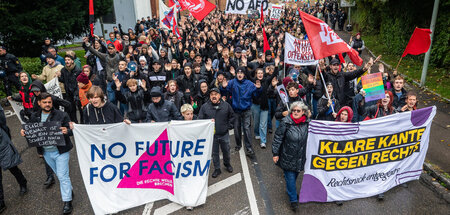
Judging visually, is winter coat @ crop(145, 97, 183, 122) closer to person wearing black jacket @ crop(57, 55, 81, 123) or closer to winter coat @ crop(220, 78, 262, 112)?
winter coat @ crop(220, 78, 262, 112)

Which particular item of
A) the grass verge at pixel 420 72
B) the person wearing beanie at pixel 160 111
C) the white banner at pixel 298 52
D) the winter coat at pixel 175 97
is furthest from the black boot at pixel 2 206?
the grass verge at pixel 420 72

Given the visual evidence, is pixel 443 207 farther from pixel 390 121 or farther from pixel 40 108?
pixel 40 108

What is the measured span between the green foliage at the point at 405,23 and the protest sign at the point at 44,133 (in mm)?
12564

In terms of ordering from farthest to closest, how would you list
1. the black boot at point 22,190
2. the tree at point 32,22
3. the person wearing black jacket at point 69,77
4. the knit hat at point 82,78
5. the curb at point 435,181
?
the tree at point 32,22
the person wearing black jacket at point 69,77
the knit hat at point 82,78
the black boot at point 22,190
the curb at point 435,181

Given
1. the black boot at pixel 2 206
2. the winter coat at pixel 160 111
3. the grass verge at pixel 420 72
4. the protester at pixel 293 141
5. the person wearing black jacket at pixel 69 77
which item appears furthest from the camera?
the grass verge at pixel 420 72

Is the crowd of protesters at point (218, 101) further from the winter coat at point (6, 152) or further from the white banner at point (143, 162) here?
the white banner at point (143, 162)

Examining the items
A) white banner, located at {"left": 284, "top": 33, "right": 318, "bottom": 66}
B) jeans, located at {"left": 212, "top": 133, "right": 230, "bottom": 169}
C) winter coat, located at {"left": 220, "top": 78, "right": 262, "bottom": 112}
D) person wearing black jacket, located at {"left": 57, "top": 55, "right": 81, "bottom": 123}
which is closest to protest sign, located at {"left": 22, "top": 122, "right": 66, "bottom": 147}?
jeans, located at {"left": 212, "top": 133, "right": 230, "bottom": 169}

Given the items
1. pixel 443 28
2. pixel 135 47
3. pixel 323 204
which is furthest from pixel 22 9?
pixel 443 28

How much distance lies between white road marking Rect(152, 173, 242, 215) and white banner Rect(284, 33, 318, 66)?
148 inches

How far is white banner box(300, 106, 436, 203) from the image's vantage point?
4.47 meters

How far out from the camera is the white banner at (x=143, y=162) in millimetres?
4355

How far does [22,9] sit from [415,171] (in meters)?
15.0

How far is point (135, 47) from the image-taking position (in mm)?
11102

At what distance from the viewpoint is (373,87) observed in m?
5.40
